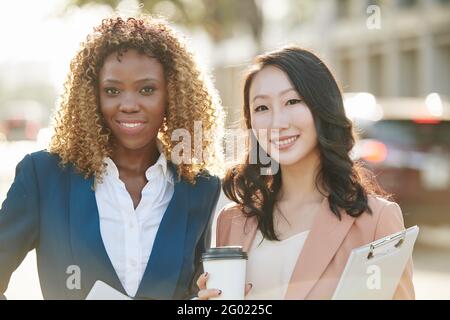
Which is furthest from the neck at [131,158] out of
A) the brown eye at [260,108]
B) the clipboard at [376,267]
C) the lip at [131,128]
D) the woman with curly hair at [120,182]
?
the clipboard at [376,267]

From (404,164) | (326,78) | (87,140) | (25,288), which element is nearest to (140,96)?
(87,140)

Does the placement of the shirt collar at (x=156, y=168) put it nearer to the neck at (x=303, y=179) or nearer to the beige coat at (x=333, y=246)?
the neck at (x=303, y=179)

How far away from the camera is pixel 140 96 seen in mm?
3287

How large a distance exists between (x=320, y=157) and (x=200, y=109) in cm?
48

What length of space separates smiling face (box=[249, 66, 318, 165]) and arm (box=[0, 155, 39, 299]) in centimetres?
77

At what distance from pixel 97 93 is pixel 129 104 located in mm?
185

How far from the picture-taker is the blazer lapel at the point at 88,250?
10.2ft

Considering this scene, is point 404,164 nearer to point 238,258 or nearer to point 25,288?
point 25,288

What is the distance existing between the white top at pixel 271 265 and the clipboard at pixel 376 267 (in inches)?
12.4

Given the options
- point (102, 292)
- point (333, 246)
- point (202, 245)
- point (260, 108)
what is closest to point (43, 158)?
point (102, 292)

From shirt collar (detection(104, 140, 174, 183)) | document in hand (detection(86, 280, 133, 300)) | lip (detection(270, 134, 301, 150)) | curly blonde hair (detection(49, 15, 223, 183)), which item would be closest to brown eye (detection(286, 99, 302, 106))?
lip (detection(270, 134, 301, 150))

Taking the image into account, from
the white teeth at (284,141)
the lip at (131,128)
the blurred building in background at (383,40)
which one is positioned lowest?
the white teeth at (284,141)

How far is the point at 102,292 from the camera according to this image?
3.08 metres

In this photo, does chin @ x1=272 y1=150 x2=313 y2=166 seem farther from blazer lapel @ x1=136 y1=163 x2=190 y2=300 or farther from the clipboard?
the clipboard
